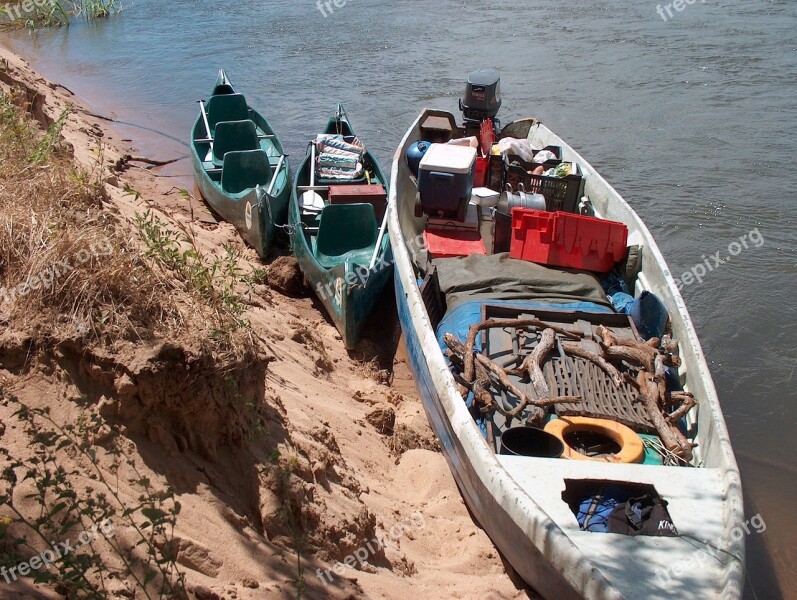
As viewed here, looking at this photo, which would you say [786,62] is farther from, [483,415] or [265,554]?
[265,554]

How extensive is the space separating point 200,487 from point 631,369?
329 cm

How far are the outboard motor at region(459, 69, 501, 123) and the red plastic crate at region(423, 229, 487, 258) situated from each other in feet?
9.41

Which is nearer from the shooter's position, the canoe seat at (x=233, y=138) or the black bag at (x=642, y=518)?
the black bag at (x=642, y=518)

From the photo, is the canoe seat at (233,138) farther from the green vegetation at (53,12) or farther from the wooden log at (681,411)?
the green vegetation at (53,12)

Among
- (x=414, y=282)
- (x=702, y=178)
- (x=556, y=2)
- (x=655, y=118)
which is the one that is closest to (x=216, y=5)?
(x=556, y=2)

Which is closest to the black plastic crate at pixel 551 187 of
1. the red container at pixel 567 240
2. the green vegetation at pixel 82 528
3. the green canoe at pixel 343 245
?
the red container at pixel 567 240

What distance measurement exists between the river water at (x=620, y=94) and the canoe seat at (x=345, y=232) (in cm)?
402

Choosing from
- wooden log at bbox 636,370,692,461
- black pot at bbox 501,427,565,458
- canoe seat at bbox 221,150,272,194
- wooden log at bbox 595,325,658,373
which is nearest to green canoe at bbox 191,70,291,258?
canoe seat at bbox 221,150,272,194

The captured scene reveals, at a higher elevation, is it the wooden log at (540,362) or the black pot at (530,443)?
the wooden log at (540,362)

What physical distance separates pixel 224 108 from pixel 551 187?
6340 millimetres

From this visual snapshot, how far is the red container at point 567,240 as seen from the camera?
22.3 ft

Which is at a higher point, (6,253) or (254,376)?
(6,253)

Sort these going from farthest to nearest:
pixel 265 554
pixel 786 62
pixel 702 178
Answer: pixel 786 62 < pixel 702 178 < pixel 265 554

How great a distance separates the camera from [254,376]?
4066 millimetres
